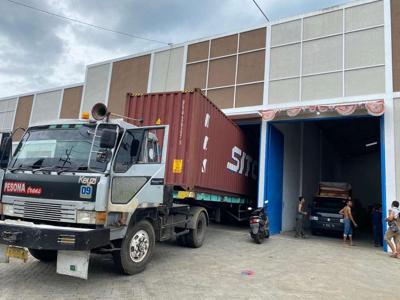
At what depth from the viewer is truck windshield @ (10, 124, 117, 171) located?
5172mm

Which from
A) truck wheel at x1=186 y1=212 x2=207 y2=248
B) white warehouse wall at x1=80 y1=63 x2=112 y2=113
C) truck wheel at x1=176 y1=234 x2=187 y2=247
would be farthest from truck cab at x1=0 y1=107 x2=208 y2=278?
white warehouse wall at x1=80 y1=63 x2=112 y2=113

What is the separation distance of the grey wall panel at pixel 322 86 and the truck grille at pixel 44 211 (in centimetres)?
942

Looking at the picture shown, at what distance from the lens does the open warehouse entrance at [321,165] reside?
1327 centimetres

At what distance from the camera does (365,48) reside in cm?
1118

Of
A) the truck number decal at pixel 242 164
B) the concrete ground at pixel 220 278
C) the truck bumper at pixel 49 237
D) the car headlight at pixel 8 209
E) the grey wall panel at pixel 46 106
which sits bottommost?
the concrete ground at pixel 220 278

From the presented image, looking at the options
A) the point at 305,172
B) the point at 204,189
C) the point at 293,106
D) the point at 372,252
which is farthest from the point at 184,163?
the point at 305,172

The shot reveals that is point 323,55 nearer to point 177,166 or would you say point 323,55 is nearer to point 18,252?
point 177,166

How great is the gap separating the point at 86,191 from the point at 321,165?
1801 cm

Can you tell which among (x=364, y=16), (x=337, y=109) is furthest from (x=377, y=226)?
(x=364, y=16)

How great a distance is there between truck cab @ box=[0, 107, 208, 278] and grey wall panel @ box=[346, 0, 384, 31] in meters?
9.04

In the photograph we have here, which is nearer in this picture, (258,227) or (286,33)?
(258,227)

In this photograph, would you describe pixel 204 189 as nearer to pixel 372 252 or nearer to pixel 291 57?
pixel 372 252

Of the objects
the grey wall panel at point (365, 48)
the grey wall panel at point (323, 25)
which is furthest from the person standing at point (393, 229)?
the grey wall panel at point (323, 25)

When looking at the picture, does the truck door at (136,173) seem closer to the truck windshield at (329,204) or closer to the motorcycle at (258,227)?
the motorcycle at (258,227)
